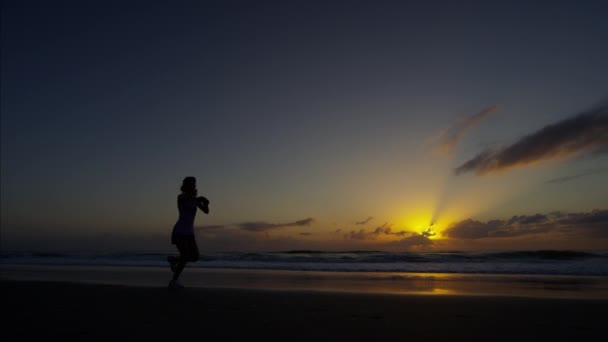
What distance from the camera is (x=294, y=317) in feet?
14.2

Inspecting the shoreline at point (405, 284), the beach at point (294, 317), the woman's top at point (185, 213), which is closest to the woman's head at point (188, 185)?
the woman's top at point (185, 213)

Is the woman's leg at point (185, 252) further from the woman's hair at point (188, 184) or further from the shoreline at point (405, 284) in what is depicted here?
the shoreline at point (405, 284)

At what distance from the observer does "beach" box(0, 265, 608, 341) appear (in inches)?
141

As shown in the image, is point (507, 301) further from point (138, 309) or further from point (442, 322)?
point (138, 309)

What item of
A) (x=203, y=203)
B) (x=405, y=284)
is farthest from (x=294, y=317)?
(x=405, y=284)

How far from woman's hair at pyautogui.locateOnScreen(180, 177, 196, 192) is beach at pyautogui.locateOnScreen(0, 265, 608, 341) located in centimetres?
184

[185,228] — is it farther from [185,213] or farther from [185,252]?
[185,252]

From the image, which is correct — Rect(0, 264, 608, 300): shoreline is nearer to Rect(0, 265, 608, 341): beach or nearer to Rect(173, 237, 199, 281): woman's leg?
Rect(173, 237, 199, 281): woman's leg

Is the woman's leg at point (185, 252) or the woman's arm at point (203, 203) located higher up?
the woman's arm at point (203, 203)

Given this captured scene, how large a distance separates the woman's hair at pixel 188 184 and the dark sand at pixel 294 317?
1865mm

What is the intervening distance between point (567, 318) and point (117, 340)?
4764 millimetres

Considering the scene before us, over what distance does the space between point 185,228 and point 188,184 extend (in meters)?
0.80

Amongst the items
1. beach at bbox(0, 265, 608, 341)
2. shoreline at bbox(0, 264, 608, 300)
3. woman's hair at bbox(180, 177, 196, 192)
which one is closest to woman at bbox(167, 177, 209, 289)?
woman's hair at bbox(180, 177, 196, 192)

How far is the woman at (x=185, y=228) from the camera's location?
6965mm
